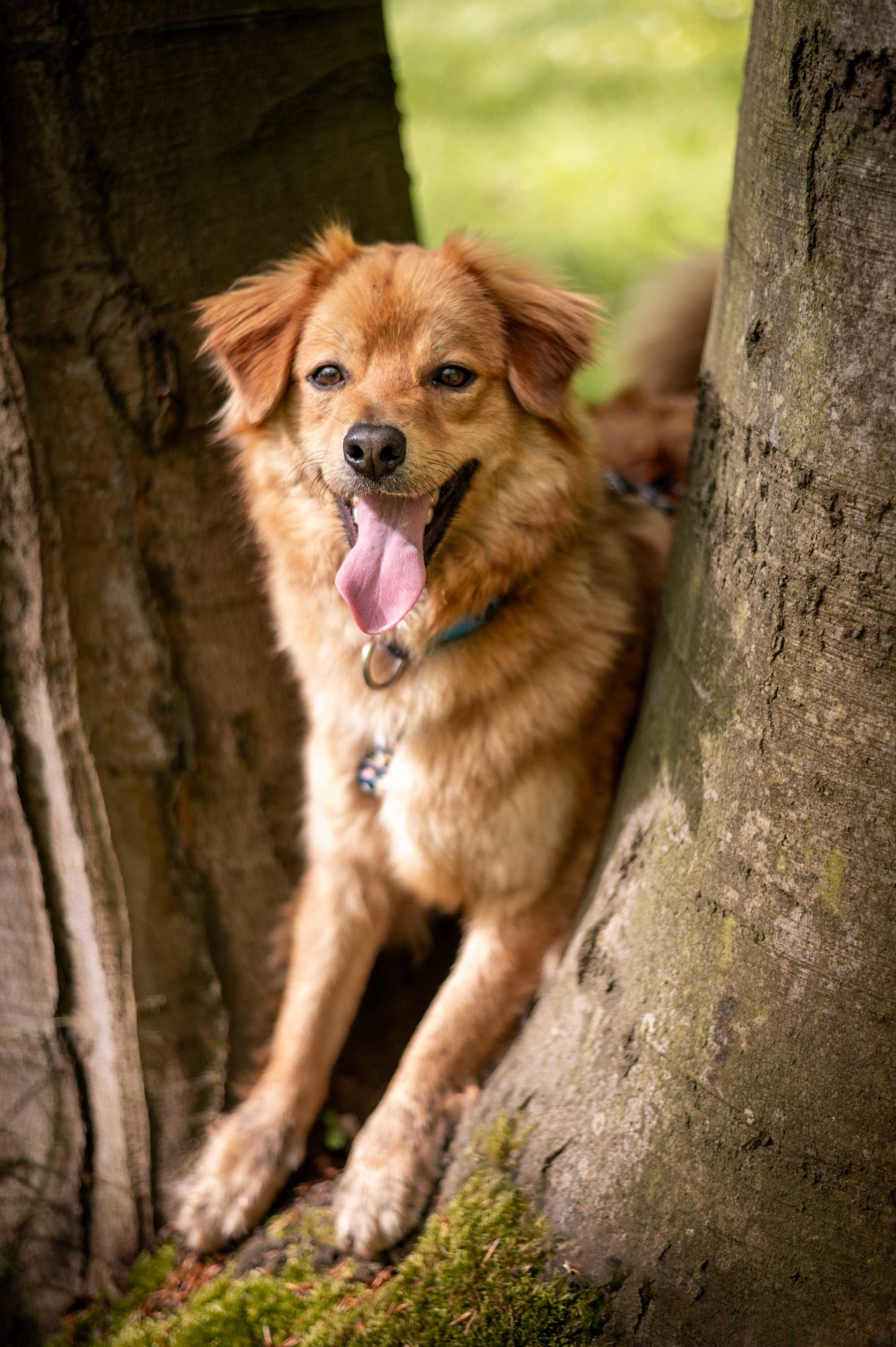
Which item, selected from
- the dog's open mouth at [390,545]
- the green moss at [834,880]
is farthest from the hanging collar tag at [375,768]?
the green moss at [834,880]

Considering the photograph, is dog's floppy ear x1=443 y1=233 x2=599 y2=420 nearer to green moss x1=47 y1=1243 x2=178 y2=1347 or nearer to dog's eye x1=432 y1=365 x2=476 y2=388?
dog's eye x1=432 y1=365 x2=476 y2=388

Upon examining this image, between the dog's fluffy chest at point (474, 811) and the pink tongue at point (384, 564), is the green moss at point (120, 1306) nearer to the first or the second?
the dog's fluffy chest at point (474, 811)

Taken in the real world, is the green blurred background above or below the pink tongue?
above

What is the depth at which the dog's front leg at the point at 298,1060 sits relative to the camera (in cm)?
245

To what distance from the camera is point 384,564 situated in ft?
7.38

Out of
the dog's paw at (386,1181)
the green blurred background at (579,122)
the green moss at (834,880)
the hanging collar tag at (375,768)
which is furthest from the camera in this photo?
the green blurred background at (579,122)

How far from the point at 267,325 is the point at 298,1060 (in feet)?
5.78

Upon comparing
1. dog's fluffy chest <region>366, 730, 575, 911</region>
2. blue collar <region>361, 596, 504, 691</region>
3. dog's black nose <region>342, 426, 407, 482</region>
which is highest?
dog's black nose <region>342, 426, 407, 482</region>

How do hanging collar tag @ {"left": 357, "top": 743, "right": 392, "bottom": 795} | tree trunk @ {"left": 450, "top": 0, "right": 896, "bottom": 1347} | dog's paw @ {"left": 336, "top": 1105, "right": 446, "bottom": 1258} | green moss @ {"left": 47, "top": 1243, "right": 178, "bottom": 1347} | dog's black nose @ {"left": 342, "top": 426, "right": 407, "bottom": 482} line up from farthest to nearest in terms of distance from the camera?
hanging collar tag @ {"left": 357, "top": 743, "right": 392, "bottom": 795} → green moss @ {"left": 47, "top": 1243, "right": 178, "bottom": 1347} → dog's paw @ {"left": 336, "top": 1105, "right": 446, "bottom": 1258} → dog's black nose @ {"left": 342, "top": 426, "right": 407, "bottom": 482} → tree trunk @ {"left": 450, "top": 0, "right": 896, "bottom": 1347}

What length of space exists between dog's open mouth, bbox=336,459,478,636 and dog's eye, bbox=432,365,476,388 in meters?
0.18

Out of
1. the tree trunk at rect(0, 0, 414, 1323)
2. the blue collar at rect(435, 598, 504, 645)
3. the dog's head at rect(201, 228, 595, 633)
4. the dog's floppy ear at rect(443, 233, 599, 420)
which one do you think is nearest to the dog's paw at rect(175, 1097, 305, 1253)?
the tree trunk at rect(0, 0, 414, 1323)

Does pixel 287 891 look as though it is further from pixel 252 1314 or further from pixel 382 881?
pixel 252 1314

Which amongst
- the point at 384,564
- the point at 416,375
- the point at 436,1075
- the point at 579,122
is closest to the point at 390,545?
the point at 384,564

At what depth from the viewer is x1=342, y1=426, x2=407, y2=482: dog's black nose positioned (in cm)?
214
